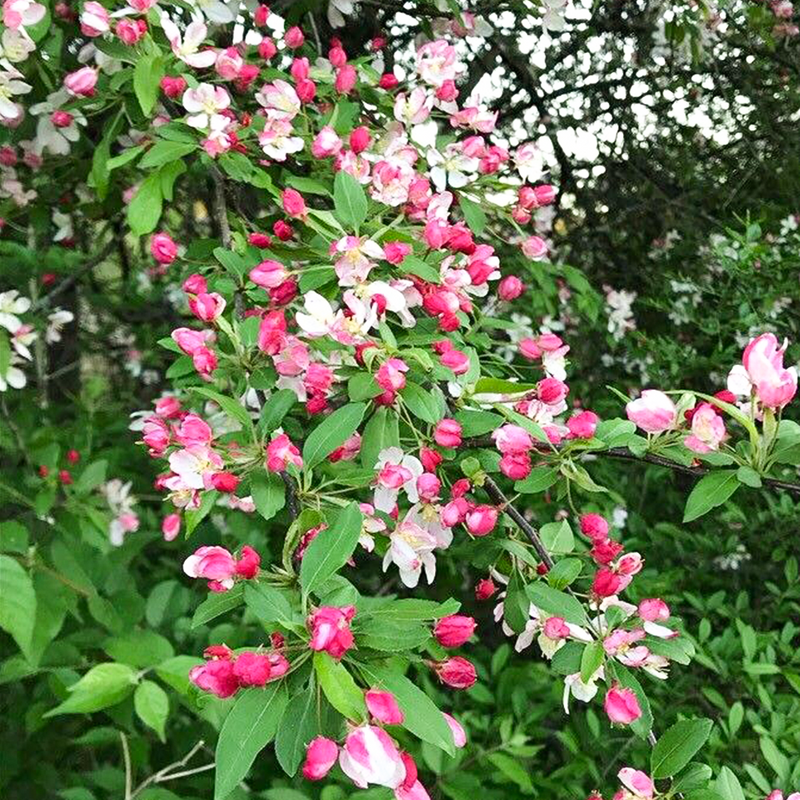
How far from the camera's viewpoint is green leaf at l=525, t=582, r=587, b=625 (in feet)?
2.56

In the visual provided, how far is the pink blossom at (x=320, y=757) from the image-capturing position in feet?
1.97

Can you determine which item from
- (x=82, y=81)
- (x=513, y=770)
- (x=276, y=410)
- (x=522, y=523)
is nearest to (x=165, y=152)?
(x=82, y=81)

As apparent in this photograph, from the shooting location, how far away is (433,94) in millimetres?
1271

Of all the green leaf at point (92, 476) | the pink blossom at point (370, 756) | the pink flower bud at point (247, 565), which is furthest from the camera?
the green leaf at point (92, 476)

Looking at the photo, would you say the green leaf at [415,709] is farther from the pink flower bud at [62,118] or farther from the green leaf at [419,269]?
the pink flower bud at [62,118]

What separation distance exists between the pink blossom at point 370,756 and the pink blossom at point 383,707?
0.01m

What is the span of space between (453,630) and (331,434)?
0.69ft

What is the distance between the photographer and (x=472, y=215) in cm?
125

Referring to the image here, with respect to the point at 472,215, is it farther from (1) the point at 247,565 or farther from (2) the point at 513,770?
(2) the point at 513,770

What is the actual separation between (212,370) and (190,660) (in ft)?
1.44

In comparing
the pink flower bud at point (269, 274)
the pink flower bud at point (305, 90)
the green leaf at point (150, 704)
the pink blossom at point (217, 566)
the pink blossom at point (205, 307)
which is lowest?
the green leaf at point (150, 704)

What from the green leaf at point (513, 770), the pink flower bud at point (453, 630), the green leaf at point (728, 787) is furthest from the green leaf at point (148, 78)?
the green leaf at point (513, 770)

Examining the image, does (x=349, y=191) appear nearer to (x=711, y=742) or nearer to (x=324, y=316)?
(x=324, y=316)

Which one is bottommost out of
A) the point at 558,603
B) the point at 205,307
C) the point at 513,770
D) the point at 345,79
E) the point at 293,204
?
the point at 513,770
